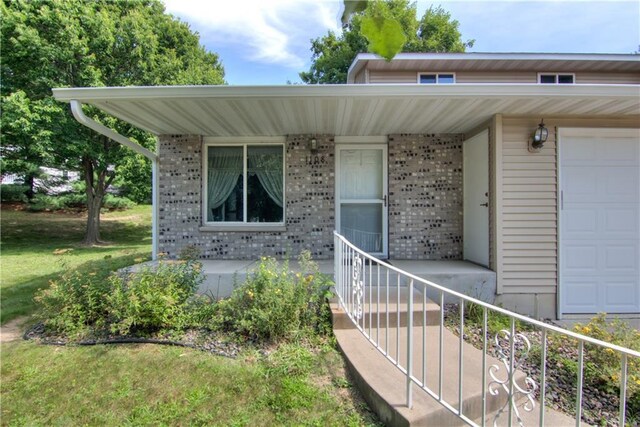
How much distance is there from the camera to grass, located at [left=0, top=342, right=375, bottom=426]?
229 centimetres

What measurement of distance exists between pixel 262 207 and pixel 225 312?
96.3 inches

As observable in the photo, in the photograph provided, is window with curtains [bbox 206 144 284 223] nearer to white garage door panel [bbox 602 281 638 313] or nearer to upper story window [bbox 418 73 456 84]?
white garage door panel [bbox 602 281 638 313]

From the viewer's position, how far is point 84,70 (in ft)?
30.9

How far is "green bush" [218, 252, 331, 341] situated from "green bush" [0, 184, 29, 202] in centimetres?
1642

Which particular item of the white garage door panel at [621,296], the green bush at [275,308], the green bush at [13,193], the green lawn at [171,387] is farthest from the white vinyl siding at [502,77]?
the green bush at [13,193]

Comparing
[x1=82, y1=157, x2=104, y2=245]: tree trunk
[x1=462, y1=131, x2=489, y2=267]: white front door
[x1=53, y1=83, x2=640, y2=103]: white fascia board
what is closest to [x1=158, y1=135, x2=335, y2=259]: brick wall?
[x1=53, y1=83, x2=640, y2=103]: white fascia board

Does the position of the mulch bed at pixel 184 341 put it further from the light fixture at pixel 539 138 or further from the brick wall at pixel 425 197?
the light fixture at pixel 539 138

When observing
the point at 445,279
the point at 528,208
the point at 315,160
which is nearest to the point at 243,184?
Result: the point at 315,160

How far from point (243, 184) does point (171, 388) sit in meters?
3.66

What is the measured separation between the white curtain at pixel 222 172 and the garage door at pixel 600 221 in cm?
469

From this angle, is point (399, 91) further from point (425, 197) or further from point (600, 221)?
point (600, 221)

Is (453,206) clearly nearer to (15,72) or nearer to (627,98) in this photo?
(627,98)

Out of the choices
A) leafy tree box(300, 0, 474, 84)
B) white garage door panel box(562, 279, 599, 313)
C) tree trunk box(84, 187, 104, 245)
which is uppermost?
leafy tree box(300, 0, 474, 84)

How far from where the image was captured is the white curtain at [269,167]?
18.7ft
